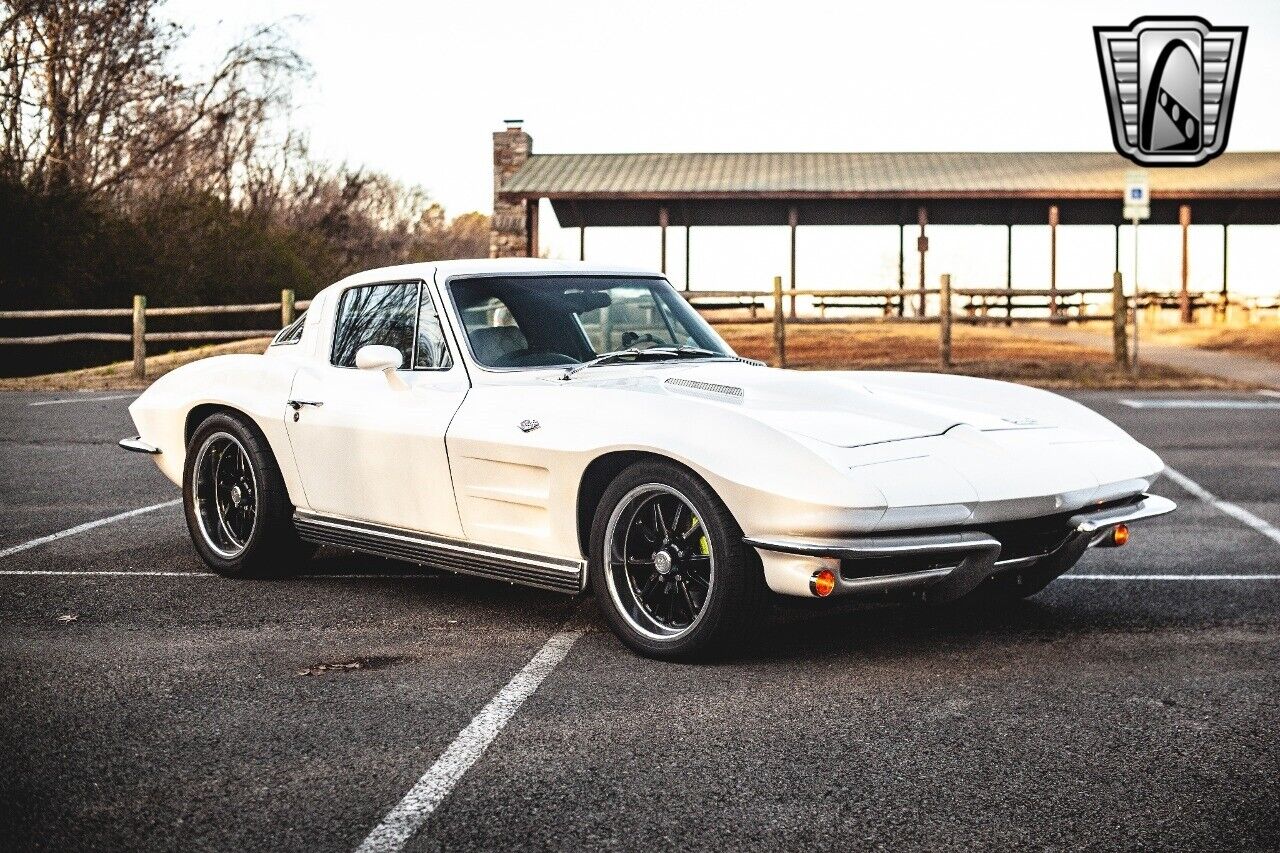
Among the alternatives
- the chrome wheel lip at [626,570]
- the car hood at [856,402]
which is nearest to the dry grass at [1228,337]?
the car hood at [856,402]

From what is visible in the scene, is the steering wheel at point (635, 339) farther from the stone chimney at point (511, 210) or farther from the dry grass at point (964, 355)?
the stone chimney at point (511, 210)

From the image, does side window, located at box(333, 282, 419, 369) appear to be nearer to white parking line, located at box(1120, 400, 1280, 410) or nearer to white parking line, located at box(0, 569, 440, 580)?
white parking line, located at box(0, 569, 440, 580)

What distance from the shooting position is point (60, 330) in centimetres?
2656


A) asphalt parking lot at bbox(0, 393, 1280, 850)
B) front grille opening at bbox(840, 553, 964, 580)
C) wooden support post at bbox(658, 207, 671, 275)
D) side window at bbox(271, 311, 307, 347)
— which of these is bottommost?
asphalt parking lot at bbox(0, 393, 1280, 850)

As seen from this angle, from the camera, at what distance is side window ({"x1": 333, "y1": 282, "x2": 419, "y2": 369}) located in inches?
234

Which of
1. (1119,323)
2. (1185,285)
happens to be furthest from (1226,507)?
(1185,285)

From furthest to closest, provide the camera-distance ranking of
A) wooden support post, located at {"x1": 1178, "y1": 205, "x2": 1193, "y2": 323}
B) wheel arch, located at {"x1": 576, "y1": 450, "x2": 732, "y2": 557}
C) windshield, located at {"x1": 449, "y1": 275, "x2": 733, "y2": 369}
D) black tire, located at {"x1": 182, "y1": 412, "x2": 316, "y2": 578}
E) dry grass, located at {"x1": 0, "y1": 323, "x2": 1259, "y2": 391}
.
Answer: wooden support post, located at {"x1": 1178, "y1": 205, "x2": 1193, "y2": 323}, dry grass, located at {"x1": 0, "y1": 323, "x2": 1259, "y2": 391}, black tire, located at {"x1": 182, "y1": 412, "x2": 316, "y2": 578}, windshield, located at {"x1": 449, "y1": 275, "x2": 733, "y2": 369}, wheel arch, located at {"x1": 576, "y1": 450, "x2": 732, "y2": 557}

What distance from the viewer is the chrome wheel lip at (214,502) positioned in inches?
253

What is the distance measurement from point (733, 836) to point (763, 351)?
25968mm

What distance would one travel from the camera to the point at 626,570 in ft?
16.0

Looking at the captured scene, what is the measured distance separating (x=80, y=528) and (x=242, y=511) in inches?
73.5

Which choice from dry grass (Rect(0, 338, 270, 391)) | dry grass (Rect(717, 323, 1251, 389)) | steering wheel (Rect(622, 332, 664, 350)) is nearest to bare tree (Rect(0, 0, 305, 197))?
dry grass (Rect(0, 338, 270, 391))

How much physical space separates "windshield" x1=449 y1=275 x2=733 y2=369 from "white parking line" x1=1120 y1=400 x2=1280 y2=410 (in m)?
11.8

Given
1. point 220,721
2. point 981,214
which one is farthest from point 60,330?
point 220,721
